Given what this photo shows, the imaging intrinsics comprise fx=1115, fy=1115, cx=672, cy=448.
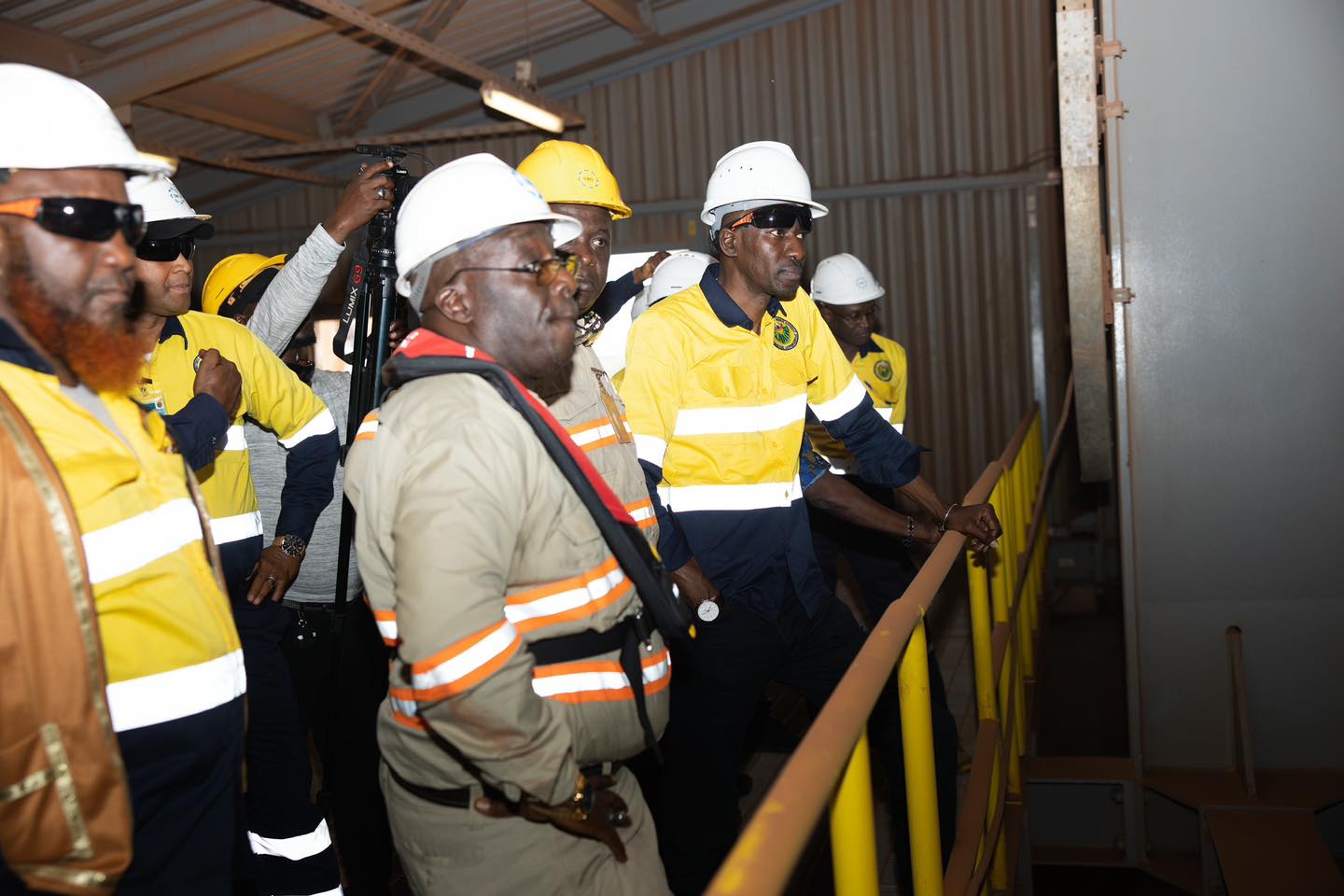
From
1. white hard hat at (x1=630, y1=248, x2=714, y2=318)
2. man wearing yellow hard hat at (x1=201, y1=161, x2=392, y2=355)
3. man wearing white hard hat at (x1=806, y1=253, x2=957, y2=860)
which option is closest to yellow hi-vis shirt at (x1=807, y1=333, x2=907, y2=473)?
man wearing white hard hat at (x1=806, y1=253, x2=957, y2=860)

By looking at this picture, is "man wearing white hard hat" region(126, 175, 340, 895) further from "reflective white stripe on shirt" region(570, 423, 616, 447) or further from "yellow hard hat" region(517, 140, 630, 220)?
"reflective white stripe on shirt" region(570, 423, 616, 447)

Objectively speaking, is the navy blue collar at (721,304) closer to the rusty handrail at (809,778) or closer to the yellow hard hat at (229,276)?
the rusty handrail at (809,778)

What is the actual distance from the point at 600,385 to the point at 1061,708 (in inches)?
235

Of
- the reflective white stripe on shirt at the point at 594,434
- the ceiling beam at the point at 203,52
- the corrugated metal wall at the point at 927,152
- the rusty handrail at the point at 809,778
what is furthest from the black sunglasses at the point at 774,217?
the corrugated metal wall at the point at 927,152

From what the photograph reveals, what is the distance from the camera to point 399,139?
455 inches

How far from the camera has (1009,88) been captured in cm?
1067

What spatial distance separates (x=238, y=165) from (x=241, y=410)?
923 cm

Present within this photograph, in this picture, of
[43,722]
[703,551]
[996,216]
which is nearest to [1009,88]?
[996,216]

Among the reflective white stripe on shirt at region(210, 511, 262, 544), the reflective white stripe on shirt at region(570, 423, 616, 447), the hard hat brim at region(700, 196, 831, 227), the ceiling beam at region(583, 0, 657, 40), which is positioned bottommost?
the reflective white stripe on shirt at region(210, 511, 262, 544)

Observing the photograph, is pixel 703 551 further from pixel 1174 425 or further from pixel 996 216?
pixel 996 216

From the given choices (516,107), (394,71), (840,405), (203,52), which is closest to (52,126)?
(840,405)

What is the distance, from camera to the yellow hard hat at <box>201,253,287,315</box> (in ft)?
14.1

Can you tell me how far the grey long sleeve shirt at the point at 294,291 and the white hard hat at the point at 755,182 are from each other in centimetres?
118

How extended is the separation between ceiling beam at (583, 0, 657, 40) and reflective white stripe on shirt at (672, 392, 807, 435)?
775cm
